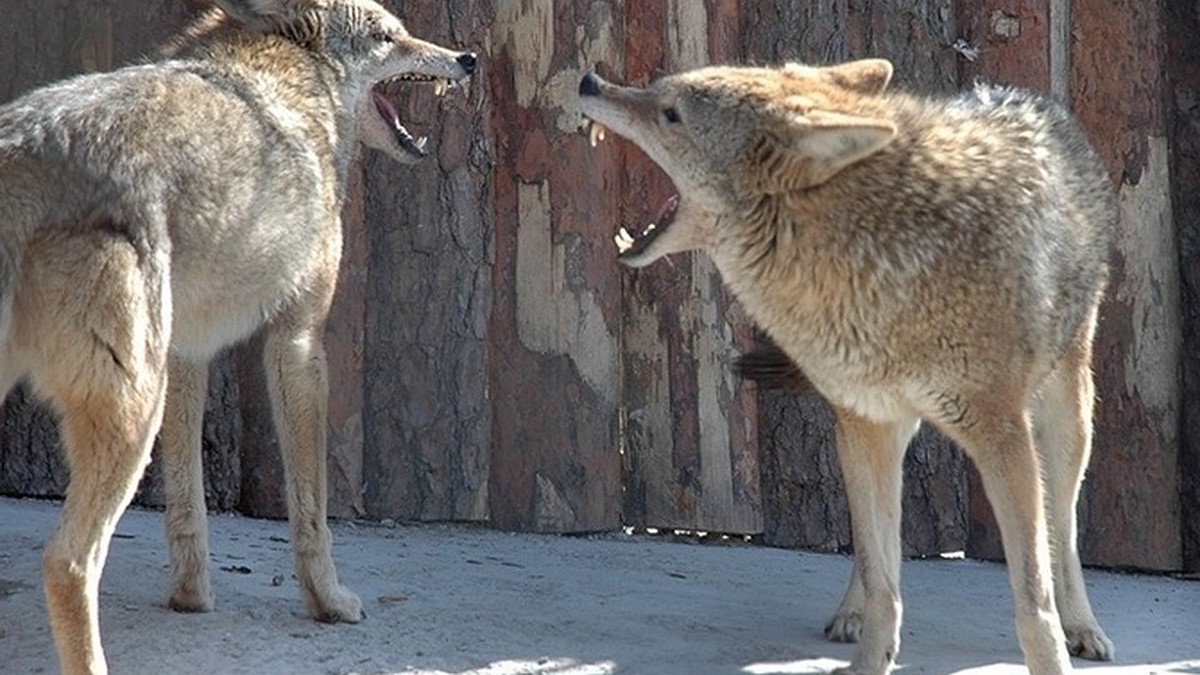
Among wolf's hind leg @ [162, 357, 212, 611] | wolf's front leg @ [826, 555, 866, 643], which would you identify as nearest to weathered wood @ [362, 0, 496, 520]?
wolf's hind leg @ [162, 357, 212, 611]

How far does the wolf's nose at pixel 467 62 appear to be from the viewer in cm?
717

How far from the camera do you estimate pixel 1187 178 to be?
827 centimetres

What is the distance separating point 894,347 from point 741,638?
126cm

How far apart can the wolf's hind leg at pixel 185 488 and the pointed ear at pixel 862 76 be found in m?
2.29

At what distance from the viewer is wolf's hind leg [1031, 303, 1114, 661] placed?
6918 mm

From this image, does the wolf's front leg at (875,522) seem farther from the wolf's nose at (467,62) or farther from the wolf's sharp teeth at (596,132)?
the wolf's nose at (467,62)

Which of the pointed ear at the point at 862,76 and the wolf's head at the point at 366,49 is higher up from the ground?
the wolf's head at the point at 366,49

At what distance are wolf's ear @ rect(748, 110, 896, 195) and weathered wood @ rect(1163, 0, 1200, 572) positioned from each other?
274 centimetres

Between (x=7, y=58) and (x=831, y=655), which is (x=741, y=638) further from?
(x=7, y=58)

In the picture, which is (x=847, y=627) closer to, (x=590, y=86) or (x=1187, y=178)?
(x=590, y=86)

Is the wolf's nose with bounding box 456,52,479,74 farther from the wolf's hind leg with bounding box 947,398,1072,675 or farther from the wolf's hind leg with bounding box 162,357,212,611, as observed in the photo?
the wolf's hind leg with bounding box 947,398,1072,675

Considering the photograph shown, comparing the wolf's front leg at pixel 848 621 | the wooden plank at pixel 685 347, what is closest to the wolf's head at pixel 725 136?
the wolf's front leg at pixel 848 621

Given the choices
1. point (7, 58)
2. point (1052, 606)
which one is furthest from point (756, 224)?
point (7, 58)

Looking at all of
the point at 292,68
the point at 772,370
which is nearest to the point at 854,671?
the point at 772,370
